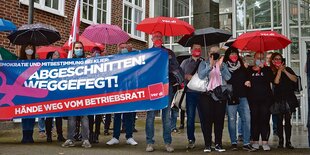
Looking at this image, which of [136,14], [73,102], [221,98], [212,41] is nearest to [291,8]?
[136,14]

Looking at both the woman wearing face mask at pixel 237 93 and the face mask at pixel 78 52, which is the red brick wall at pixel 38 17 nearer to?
the face mask at pixel 78 52

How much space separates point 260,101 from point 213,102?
91cm

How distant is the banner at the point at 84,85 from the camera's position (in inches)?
269

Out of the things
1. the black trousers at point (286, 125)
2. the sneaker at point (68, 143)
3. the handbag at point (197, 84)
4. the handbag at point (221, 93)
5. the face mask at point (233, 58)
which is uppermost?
the face mask at point (233, 58)

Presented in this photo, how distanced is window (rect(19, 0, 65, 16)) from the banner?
17.3ft


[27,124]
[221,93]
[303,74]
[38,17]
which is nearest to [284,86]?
[221,93]

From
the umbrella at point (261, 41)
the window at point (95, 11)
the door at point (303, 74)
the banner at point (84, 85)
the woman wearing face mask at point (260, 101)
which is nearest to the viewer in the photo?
the banner at point (84, 85)

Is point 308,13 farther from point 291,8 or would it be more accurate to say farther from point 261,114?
point 261,114

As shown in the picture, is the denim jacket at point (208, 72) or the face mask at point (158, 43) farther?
the face mask at point (158, 43)

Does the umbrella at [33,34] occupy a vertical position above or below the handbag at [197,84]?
above

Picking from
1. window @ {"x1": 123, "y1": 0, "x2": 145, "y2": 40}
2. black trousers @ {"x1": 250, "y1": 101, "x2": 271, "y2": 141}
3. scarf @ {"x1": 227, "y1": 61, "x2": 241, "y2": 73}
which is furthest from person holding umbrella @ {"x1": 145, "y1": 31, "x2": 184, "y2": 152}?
window @ {"x1": 123, "y1": 0, "x2": 145, "y2": 40}

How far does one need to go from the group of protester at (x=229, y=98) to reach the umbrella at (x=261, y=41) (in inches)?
16.3

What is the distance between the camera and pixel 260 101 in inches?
274

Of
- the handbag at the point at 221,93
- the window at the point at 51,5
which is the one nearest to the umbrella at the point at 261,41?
the handbag at the point at 221,93
